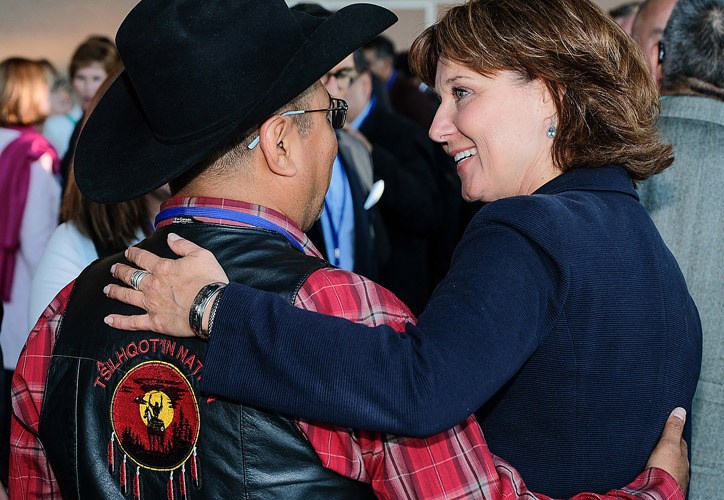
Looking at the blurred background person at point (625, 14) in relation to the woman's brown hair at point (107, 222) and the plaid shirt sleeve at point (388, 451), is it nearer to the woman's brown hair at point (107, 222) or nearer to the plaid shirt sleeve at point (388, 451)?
the woman's brown hair at point (107, 222)

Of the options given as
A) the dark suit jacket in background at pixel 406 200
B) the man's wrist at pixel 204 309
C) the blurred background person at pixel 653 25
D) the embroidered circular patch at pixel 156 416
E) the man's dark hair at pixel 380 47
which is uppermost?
the blurred background person at pixel 653 25

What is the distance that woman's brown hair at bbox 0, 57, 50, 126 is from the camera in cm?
482

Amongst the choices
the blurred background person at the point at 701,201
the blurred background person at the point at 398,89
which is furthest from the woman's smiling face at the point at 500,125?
the blurred background person at the point at 398,89

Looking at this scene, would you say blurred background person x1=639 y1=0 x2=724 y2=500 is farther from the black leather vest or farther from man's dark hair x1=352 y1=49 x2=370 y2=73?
man's dark hair x1=352 y1=49 x2=370 y2=73

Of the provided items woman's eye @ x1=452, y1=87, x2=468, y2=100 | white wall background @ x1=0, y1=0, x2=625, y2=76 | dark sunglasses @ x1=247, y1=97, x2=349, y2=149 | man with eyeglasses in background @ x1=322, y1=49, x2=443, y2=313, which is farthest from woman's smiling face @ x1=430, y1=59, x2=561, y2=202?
white wall background @ x1=0, y1=0, x2=625, y2=76

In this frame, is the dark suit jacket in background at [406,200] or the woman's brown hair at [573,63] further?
the dark suit jacket in background at [406,200]

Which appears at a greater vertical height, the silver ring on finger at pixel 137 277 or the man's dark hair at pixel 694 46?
the man's dark hair at pixel 694 46

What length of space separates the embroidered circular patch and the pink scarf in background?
9.32 ft

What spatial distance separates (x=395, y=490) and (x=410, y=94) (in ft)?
20.9

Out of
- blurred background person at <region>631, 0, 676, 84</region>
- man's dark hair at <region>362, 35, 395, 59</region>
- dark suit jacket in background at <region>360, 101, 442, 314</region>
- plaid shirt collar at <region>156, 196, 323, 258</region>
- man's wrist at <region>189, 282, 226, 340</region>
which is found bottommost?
dark suit jacket in background at <region>360, 101, 442, 314</region>

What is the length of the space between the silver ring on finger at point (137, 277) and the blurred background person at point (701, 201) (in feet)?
5.36

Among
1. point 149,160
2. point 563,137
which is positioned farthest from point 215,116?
point 563,137

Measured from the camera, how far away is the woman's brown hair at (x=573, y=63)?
1.75 meters

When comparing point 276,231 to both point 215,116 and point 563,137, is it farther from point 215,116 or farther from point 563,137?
point 563,137
